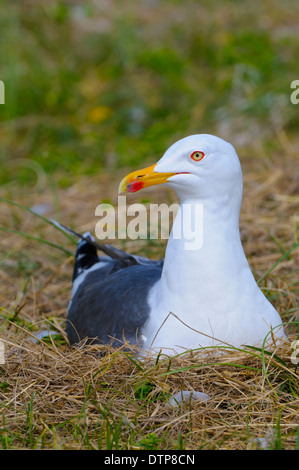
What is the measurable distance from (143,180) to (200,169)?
0.88 ft

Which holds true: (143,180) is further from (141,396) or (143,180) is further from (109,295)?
(141,396)

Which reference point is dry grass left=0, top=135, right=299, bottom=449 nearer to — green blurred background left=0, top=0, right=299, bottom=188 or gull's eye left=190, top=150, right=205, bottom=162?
gull's eye left=190, top=150, right=205, bottom=162

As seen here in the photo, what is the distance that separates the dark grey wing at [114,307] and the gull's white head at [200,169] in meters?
0.63

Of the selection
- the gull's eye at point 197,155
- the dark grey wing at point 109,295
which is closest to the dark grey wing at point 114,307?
the dark grey wing at point 109,295

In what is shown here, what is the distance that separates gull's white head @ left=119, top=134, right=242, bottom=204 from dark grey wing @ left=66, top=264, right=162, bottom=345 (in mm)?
626

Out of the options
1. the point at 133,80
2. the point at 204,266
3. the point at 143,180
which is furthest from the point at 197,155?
the point at 133,80

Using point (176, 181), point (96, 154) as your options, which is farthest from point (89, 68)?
point (176, 181)

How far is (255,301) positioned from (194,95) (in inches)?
188

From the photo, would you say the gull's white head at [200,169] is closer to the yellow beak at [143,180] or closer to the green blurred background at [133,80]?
the yellow beak at [143,180]

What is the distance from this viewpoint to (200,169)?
9.14 ft

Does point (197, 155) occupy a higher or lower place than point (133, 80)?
lower

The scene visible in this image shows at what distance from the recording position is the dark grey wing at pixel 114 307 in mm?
3091

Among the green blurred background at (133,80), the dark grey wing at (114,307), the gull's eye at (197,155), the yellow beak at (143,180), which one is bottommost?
the dark grey wing at (114,307)

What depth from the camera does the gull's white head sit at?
279cm
